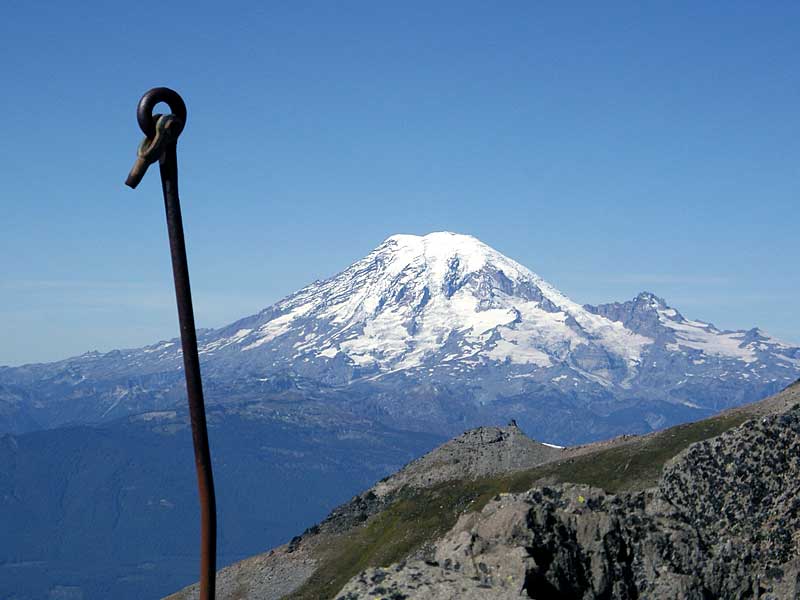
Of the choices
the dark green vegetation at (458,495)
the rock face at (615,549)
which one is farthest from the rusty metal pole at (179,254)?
the dark green vegetation at (458,495)

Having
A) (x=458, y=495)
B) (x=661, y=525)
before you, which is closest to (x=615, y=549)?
(x=661, y=525)

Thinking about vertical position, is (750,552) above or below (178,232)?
below

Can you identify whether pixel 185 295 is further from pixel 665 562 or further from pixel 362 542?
pixel 362 542

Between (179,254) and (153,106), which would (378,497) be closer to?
(179,254)

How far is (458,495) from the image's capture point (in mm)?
103438

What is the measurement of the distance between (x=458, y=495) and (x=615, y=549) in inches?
3346

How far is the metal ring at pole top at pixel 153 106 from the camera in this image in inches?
445

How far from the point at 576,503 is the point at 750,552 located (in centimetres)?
603

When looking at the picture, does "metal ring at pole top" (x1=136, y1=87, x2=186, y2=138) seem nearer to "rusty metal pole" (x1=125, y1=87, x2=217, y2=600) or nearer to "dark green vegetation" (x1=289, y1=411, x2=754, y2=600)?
"rusty metal pole" (x1=125, y1=87, x2=217, y2=600)

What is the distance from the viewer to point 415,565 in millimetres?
16891

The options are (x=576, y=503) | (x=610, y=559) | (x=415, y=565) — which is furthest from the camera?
(x=576, y=503)

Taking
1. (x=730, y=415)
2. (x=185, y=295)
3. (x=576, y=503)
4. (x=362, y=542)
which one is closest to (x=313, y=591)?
(x=362, y=542)

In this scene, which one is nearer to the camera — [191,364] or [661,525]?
[191,364]

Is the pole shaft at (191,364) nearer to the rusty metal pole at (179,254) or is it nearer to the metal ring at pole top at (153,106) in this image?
the rusty metal pole at (179,254)
